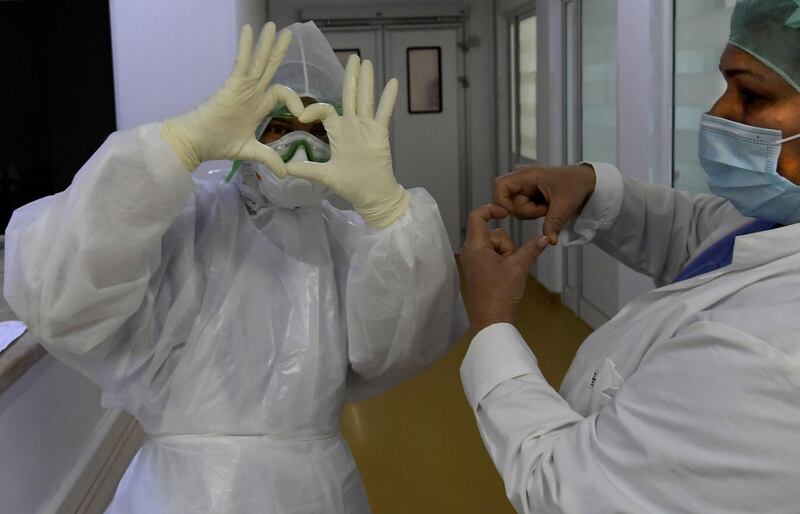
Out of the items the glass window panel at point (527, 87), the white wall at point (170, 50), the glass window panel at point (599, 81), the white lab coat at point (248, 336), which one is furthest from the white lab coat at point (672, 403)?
the glass window panel at point (527, 87)

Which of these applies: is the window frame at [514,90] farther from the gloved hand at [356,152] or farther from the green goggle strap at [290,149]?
the gloved hand at [356,152]

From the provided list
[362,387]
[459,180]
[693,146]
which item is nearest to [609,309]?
[693,146]

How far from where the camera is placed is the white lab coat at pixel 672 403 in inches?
34.2

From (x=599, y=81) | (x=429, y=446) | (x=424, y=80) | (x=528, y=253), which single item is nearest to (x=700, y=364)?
(x=528, y=253)

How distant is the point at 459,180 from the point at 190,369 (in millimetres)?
5714

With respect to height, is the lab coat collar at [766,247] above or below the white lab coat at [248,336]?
above

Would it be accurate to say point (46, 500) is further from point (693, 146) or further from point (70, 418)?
point (693, 146)

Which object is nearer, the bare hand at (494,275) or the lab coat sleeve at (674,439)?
the lab coat sleeve at (674,439)

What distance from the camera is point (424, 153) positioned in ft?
22.7

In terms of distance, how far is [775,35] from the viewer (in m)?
1.00

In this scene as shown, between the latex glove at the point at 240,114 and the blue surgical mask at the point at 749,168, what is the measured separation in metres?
0.61

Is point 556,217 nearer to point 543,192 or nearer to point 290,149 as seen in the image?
point 543,192

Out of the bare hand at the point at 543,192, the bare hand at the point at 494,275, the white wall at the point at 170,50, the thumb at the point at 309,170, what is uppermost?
the white wall at the point at 170,50

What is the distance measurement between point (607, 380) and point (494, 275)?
230 mm
